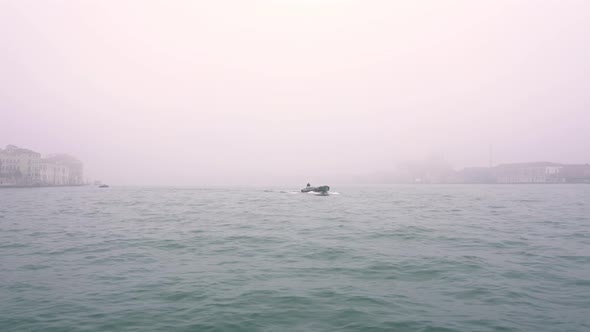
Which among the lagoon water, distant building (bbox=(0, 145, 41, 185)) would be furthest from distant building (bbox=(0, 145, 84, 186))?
the lagoon water

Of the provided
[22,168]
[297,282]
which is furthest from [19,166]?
[297,282]

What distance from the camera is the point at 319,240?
18328 mm

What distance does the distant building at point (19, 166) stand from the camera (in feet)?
518

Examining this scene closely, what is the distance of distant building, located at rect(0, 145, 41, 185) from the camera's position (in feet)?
518

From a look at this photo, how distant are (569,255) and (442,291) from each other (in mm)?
8728

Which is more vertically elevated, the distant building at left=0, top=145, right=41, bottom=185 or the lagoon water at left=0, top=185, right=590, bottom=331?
the distant building at left=0, top=145, right=41, bottom=185

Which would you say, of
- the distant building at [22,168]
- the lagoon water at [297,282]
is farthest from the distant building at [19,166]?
the lagoon water at [297,282]

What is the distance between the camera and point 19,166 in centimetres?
16512

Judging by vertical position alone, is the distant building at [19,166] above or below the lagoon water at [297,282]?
above

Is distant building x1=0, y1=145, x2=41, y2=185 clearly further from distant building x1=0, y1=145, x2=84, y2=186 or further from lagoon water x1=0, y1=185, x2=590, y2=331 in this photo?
lagoon water x1=0, y1=185, x2=590, y2=331

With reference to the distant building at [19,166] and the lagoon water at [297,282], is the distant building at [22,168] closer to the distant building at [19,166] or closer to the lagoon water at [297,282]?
the distant building at [19,166]

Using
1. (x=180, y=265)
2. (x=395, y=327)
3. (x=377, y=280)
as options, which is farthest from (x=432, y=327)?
(x=180, y=265)

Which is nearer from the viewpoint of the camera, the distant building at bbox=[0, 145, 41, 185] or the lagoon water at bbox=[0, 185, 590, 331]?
the lagoon water at bbox=[0, 185, 590, 331]

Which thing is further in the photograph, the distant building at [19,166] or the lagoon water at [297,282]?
the distant building at [19,166]
